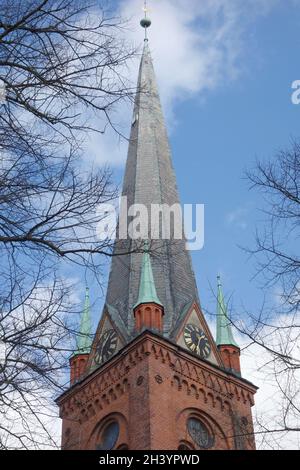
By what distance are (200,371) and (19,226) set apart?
22.6 metres

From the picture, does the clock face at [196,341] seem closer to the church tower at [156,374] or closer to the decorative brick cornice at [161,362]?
the church tower at [156,374]

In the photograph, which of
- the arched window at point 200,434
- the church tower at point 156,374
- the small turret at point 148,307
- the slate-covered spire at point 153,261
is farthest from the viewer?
the slate-covered spire at point 153,261

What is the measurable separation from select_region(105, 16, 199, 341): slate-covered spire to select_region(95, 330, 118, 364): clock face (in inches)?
20.8

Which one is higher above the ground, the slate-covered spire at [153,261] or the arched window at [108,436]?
the slate-covered spire at [153,261]

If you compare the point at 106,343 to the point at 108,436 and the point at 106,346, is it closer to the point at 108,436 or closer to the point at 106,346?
the point at 106,346

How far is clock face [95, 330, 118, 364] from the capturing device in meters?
32.3

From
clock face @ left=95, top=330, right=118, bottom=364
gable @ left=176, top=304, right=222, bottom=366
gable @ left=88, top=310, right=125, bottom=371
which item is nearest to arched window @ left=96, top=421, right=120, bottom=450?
gable @ left=88, top=310, right=125, bottom=371

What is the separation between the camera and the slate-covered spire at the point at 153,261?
33406 millimetres

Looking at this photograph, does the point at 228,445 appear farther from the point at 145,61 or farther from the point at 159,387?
the point at 145,61

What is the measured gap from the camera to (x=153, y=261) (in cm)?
3222

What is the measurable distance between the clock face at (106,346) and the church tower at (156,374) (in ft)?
0.13

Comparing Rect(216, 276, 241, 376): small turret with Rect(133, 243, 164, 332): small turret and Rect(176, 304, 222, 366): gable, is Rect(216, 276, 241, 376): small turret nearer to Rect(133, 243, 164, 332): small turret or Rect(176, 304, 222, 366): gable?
Rect(176, 304, 222, 366): gable

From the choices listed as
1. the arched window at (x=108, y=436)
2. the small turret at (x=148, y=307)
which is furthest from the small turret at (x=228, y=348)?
the arched window at (x=108, y=436)
